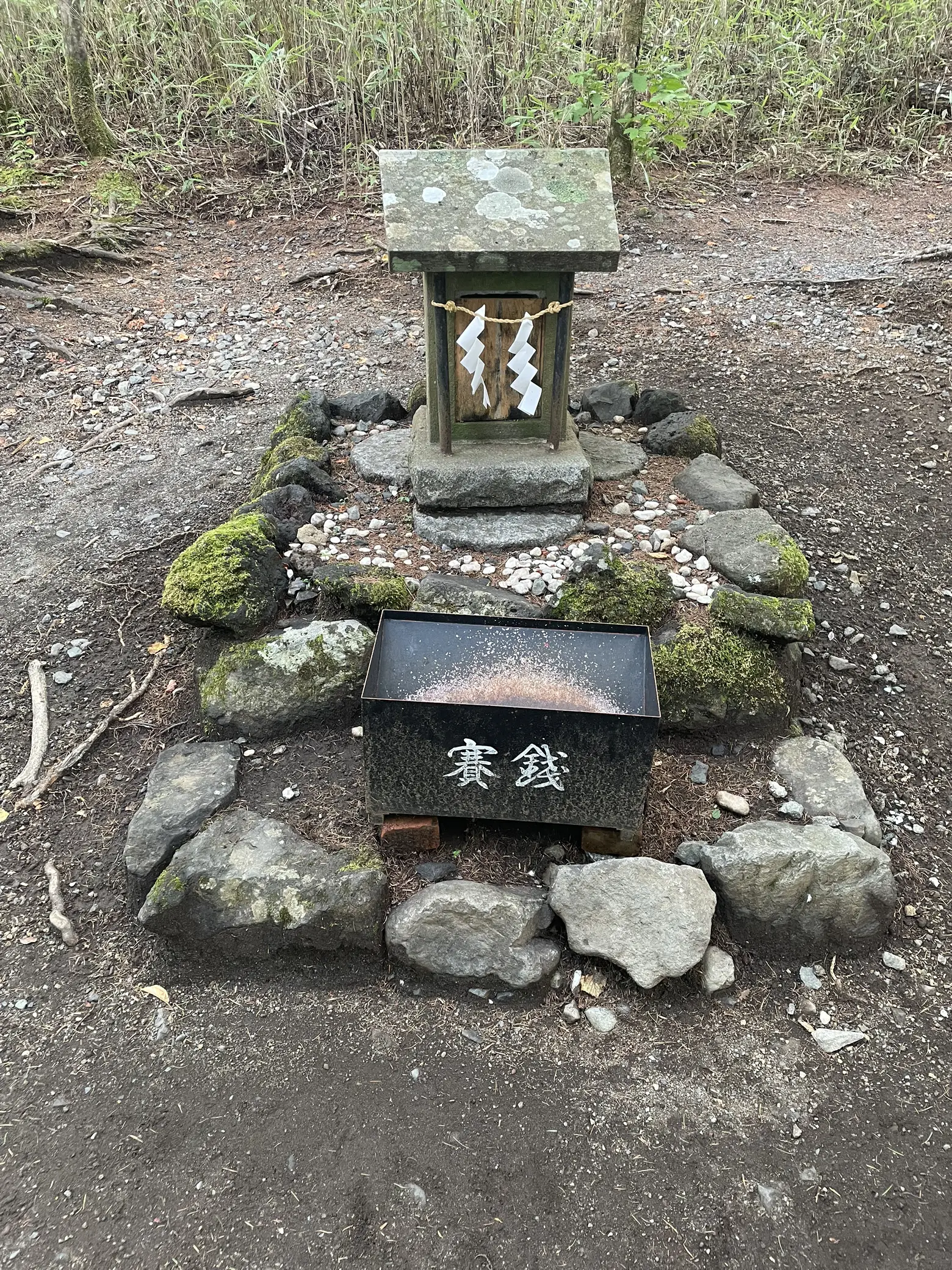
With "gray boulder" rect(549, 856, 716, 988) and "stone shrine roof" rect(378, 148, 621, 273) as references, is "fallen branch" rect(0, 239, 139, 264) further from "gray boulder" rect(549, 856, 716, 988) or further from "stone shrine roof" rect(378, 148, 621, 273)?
"gray boulder" rect(549, 856, 716, 988)

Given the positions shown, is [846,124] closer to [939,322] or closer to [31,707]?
[939,322]

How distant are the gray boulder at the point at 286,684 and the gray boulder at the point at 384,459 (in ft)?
4.16

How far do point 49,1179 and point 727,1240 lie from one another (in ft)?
5.39

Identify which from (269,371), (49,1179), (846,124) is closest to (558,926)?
(49,1179)

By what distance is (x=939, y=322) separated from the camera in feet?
20.4

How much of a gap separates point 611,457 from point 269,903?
2758mm

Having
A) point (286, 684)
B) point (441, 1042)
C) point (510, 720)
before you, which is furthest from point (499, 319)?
point (441, 1042)

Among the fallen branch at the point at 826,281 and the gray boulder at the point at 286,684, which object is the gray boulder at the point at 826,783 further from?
the fallen branch at the point at 826,281

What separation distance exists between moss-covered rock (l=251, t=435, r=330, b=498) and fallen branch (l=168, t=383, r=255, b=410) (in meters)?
1.52

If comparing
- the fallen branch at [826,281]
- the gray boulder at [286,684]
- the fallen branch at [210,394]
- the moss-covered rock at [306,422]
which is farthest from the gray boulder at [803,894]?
the fallen branch at [826,281]

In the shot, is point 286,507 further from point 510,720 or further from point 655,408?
point 655,408

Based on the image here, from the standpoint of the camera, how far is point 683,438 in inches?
173

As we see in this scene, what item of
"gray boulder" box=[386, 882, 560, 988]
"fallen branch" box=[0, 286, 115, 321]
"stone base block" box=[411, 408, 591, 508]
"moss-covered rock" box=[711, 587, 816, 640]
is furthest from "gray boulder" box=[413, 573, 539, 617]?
"fallen branch" box=[0, 286, 115, 321]

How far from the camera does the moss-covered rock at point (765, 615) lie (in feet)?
10.5
